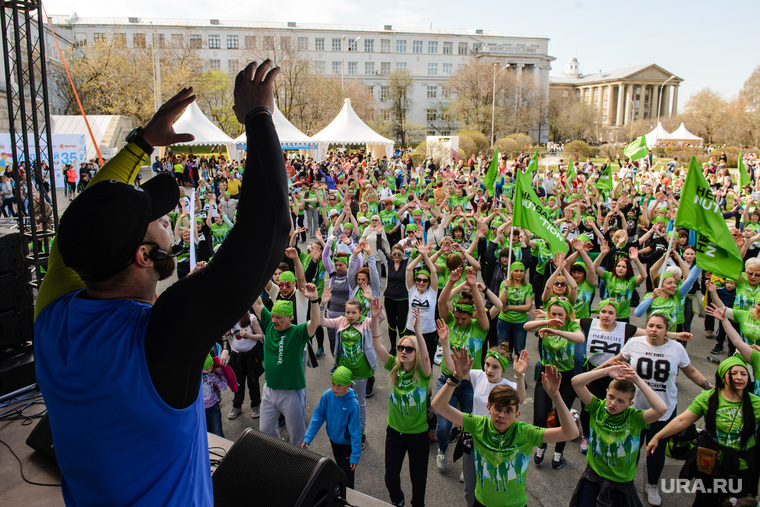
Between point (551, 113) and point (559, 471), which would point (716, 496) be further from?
point (551, 113)

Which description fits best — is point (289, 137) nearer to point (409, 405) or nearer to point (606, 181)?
point (606, 181)

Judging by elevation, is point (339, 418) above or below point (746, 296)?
below

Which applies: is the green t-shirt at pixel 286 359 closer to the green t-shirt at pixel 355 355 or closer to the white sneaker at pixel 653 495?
the green t-shirt at pixel 355 355

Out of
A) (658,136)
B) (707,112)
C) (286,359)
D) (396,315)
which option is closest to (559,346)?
(396,315)

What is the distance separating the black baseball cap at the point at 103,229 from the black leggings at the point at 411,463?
3979 millimetres

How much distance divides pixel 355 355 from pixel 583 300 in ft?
11.5

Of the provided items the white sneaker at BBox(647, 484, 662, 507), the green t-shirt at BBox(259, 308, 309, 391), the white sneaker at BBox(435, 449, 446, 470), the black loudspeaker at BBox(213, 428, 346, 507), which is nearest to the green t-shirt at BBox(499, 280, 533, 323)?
the white sneaker at BBox(435, 449, 446, 470)

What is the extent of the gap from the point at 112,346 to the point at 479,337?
5246 mm

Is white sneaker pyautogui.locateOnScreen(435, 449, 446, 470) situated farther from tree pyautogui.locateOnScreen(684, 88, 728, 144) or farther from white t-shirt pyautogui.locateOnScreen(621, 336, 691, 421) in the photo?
tree pyautogui.locateOnScreen(684, 88, 728, 144)

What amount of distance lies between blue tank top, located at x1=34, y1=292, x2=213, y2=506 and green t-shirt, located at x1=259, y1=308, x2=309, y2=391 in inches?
159

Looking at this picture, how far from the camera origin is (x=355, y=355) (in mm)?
5727

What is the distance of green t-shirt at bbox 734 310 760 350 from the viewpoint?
591 centimetres

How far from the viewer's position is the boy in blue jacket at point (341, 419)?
15.7 ft

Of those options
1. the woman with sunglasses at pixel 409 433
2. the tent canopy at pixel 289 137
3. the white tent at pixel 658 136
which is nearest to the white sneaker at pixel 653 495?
the woman with sunglasses at pixel 409 433
